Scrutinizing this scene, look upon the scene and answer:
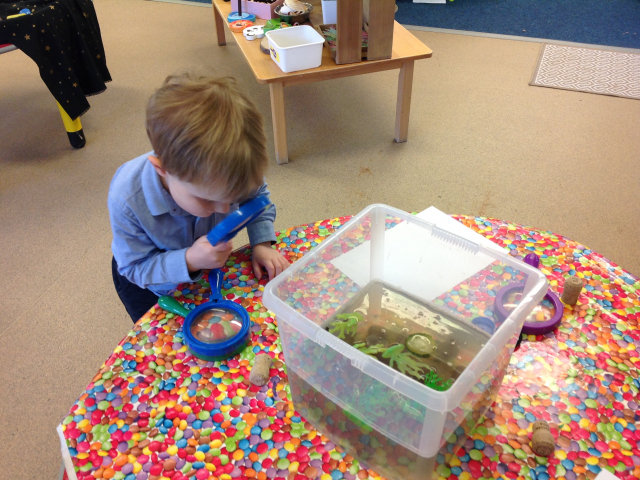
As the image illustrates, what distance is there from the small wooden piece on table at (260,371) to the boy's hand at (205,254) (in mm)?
158

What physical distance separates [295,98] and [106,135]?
88 centimetres

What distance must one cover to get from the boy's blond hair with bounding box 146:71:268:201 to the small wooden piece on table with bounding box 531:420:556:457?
0.44 meters

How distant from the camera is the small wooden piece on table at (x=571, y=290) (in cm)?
65

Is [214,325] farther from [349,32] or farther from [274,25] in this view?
[274,25]

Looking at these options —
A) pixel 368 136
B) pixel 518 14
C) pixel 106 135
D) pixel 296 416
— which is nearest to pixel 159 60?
pixel 106 135

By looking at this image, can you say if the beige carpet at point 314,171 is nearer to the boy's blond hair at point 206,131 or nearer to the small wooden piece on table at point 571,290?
the boy's blond hair at point 206,131

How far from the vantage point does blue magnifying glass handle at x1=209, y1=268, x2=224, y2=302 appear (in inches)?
27.4

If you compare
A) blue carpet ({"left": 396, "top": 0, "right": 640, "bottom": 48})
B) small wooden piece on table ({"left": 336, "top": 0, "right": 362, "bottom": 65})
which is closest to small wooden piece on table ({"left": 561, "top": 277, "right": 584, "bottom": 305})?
small wooden piece on table ({"left": 336, "top": 0, "right": 362, "bottom": 65})

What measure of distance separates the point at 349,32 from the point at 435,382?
1.40 meters

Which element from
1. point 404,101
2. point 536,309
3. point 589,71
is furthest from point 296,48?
point 589,71

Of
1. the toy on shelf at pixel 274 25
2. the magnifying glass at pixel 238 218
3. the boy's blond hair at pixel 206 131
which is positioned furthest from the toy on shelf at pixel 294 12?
the magnifying glass at pixel 238 218

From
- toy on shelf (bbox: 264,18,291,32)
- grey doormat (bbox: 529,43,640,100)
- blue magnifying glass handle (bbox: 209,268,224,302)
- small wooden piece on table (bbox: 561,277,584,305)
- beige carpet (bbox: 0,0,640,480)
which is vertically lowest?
beige carpet (bbox: 0,0,640,480)

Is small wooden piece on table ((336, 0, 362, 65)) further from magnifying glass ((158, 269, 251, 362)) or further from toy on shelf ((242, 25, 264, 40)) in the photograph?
magnifying glass ((158, 269, 251, 362))

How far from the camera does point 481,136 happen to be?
2.09 m
